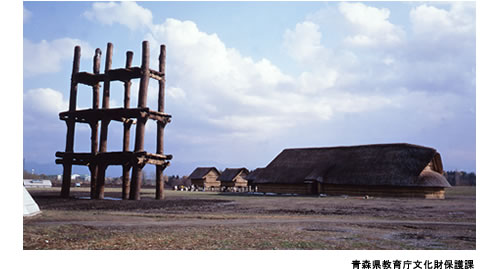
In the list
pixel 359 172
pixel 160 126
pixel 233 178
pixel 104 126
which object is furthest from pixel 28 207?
pixel 233 178

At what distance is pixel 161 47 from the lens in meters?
29.9

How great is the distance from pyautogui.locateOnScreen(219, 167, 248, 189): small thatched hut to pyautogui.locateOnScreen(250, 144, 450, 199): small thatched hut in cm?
1985

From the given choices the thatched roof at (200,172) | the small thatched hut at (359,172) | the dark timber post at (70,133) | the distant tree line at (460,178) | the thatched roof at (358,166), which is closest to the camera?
the dark timber post at (70,133)

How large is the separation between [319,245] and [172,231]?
448 cm

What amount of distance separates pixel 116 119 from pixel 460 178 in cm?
10894

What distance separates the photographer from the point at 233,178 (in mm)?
75062

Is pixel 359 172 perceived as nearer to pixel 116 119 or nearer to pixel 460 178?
pixel 116 119

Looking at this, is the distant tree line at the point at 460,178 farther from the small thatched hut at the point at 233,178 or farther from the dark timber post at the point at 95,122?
the dark timber post at the point at 95,122

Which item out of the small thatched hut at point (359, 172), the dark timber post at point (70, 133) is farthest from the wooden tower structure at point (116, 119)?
the small thatched hut at point (359, 172)

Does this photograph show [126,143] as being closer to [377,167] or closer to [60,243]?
[60,243]

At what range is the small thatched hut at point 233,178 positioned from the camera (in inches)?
2982

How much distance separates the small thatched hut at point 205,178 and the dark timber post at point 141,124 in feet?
173

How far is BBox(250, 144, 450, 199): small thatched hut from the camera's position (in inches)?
1587
